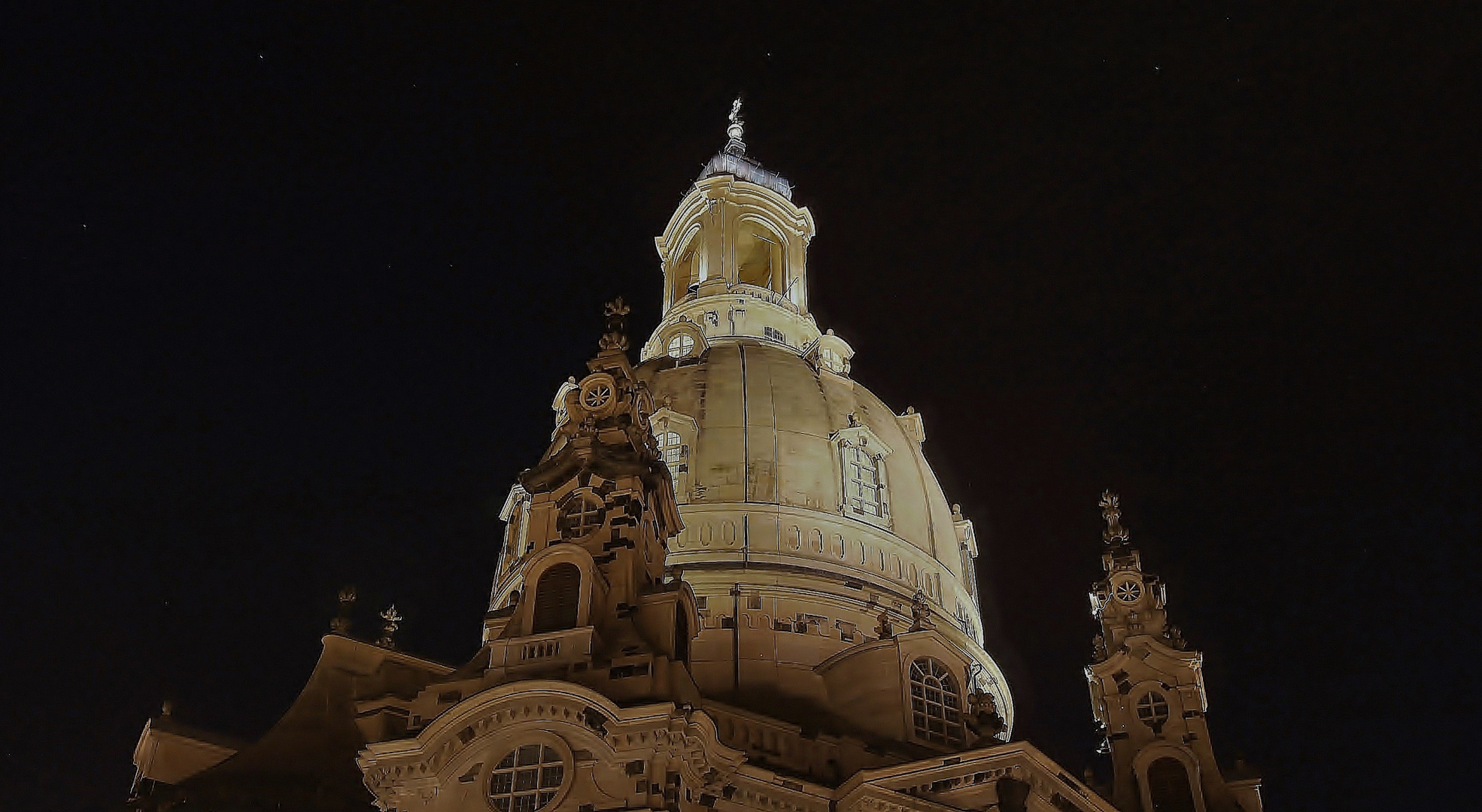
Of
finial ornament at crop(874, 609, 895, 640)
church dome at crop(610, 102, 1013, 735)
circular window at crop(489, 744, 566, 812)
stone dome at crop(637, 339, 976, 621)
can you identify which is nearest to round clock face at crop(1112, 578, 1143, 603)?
church dome at crop(610, 102, 1013, 735)

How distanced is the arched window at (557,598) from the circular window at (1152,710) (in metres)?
19.0

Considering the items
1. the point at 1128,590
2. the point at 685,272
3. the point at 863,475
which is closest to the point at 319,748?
the point at 863,475

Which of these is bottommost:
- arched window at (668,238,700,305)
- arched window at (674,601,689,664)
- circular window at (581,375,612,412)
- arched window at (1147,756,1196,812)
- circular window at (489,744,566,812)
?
circular window at (489,744,566,812)

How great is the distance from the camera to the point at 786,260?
226ft

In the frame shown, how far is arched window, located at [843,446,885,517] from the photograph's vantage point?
49125 mm

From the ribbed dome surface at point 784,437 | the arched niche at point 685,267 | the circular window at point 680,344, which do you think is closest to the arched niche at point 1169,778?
the ribbed dome surface at point 784,437

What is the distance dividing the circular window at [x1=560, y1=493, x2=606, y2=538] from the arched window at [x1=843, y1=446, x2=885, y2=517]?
12.6 metres

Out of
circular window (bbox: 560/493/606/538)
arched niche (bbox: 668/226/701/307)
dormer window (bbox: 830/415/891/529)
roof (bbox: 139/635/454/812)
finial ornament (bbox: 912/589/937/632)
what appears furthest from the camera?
arched niche (bbox: 668/226/701/307)

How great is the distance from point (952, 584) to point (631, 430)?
15454 mm

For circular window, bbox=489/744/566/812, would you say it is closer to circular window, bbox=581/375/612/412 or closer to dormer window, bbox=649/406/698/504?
circular window, bbox=581/375/612/412

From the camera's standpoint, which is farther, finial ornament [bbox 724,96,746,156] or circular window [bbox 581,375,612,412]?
finial ornament [bbox 724,96,746,156]

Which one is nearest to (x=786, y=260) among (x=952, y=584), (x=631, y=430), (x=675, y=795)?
(x=952, y=584)

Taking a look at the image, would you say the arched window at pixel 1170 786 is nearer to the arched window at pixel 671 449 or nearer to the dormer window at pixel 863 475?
the dormer window at pixel 863 475

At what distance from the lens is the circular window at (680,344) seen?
57312mm
